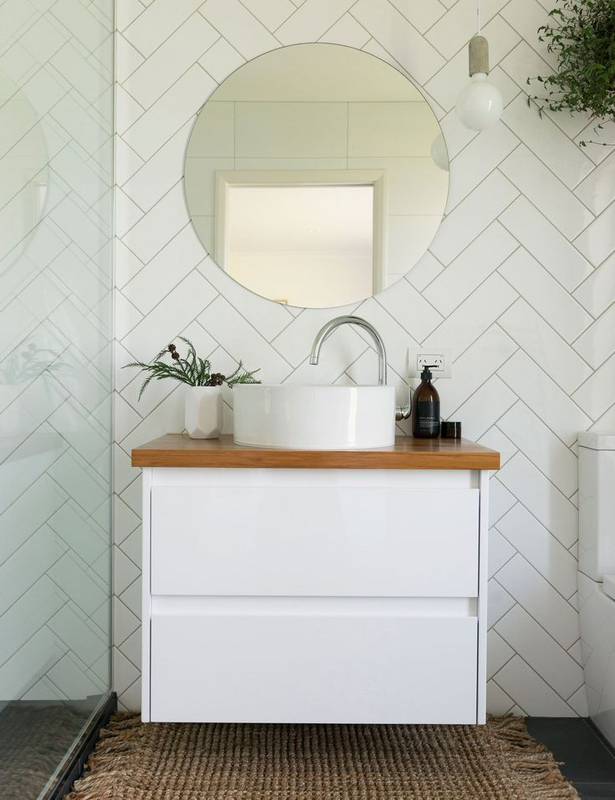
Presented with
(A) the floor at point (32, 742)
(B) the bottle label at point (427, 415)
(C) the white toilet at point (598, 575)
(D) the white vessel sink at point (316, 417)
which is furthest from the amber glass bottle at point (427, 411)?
(A) the floor at point (32, 742)

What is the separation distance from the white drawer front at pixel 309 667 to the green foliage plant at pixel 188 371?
62cm

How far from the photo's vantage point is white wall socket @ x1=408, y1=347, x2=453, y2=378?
1.92m

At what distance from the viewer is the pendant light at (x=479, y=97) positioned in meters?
1.62

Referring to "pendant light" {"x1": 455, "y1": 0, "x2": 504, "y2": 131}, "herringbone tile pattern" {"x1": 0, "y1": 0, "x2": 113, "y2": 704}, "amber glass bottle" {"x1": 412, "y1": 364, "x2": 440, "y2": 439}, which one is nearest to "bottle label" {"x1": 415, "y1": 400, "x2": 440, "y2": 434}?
"amber glass bottle" {"x1": 412, "y1": 364, "x2": 440, "y2": 439}

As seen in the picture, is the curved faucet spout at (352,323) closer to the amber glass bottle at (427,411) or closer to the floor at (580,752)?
the amber glass bottle at (427,411)

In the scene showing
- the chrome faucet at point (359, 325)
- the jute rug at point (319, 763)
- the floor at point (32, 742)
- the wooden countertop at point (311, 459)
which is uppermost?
the chrome faucet at point (359, 325)

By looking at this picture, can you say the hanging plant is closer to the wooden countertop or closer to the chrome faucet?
the chrome faucet

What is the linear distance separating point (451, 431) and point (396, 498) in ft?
1.26

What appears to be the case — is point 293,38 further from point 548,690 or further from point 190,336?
point 548,690

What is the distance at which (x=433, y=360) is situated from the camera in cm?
192

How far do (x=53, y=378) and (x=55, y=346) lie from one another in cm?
7

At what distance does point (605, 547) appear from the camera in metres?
1.79

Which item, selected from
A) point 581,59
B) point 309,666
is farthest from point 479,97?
point 309,666

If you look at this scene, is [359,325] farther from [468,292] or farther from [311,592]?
[311,592]
